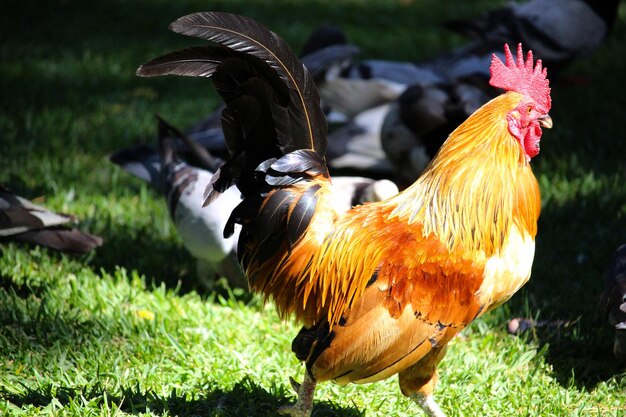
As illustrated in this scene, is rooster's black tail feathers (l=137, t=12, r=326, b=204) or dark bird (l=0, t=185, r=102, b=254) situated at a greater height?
rooster's black tail feathers (l=137, t=12, r=326, b=204)

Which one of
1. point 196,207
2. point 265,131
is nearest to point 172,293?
point 196,207

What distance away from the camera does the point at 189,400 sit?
3.62 metres

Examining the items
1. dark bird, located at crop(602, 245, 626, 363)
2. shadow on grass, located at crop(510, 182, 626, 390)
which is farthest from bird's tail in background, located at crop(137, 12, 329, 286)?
shadow on grass, located at crop(510, 182, 626, 390)

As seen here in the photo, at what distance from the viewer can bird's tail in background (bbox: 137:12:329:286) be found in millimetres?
3078

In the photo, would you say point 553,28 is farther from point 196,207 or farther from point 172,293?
point 172,293

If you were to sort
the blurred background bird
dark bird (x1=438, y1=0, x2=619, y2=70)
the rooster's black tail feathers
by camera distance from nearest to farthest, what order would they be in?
the rooster's black tail feathers, the blurred background bird, dark bird (x1=438, y1=0, x2=619, y2=70)

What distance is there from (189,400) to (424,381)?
3.73 feet

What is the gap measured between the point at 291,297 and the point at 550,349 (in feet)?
5.60

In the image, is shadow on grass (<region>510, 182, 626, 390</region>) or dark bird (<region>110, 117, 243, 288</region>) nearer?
shadow on grass (<region>510, 182, 626, 390</region>)

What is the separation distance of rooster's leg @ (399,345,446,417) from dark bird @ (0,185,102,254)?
6.71 feet

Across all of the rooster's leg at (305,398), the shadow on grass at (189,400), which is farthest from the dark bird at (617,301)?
the rooster's leg at (305,398)

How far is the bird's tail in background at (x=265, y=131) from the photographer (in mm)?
3078

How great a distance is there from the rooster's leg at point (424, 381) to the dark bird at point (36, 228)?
80.5 inches

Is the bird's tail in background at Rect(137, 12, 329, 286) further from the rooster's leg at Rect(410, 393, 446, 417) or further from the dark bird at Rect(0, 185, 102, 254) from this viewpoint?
the dark bird at Rect(0, 185, 102, 254)
